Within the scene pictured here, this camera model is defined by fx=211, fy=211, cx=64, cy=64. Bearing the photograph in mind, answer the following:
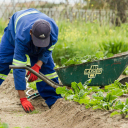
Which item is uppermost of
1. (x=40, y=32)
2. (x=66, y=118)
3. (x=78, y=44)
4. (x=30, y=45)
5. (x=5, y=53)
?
(x=40, y=32)

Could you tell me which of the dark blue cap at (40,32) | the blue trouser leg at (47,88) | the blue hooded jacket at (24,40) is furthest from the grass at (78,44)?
the dark blue cap at (40,32)

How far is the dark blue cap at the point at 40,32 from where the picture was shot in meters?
2.86

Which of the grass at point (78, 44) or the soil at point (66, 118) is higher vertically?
the grass at point (78, 44)

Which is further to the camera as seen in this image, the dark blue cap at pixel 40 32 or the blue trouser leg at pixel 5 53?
the blue trouser leg at pixel 5 53

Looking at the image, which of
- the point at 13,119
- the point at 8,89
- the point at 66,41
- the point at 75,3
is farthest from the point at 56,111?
the point at 75,3

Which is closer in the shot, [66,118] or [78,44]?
[66,118]

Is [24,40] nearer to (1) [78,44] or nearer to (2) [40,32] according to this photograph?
(2) [40,32]

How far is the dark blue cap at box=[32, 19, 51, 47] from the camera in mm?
2859

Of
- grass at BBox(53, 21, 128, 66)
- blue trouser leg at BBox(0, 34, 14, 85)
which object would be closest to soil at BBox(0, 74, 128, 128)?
blue trouser leg at BBox(0, 34, 14, 85)

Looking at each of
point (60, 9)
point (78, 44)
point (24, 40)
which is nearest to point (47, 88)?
point (24, 40)

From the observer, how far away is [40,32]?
9.43 feet

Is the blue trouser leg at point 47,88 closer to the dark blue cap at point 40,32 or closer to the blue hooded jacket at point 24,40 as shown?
the blue hooded jacket at point 24,40

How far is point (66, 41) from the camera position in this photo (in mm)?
6129

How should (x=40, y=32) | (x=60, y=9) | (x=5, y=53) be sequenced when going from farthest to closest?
(x=60, y=9)
(x=5, y=53)
(x=40, y=32)
